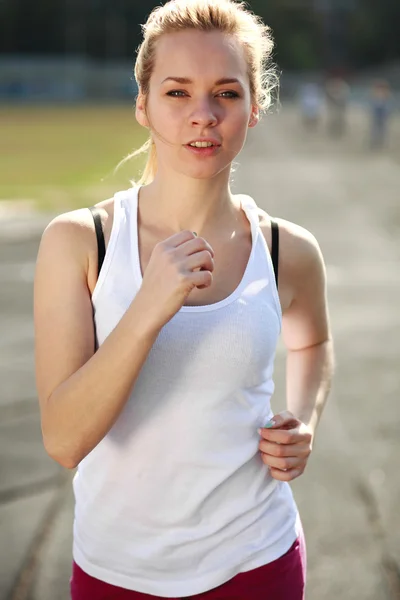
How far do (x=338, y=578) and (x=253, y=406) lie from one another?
7.25 ft

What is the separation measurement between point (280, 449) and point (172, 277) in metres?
0.53

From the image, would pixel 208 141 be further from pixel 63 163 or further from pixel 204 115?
pixel 63 163

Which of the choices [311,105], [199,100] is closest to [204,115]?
[199,100]

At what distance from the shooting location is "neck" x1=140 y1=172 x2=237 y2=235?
79.6 inches

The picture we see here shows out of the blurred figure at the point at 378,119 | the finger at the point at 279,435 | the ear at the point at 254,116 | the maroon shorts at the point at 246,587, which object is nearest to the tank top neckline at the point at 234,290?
the ear at the point at 254,116

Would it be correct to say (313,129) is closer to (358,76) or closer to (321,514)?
(321,514)

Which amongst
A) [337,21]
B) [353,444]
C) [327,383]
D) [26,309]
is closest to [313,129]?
[26,309]

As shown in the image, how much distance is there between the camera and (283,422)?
204 centimetres

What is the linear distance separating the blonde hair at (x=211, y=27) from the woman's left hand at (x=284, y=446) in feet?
2.44

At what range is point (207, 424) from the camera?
1.96 metres

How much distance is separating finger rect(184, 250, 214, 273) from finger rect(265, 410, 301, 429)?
0.46 meters

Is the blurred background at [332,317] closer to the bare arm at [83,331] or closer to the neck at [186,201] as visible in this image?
the neck at [186,201]

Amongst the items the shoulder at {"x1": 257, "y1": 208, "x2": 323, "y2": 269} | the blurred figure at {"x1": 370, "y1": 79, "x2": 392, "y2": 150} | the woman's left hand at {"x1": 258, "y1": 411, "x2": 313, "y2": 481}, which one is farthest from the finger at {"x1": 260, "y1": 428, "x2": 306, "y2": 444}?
the blurred figure at {"x1": 370, "y1": 79, "x2": 392, "y2": 150}

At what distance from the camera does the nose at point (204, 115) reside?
1.89 meters
